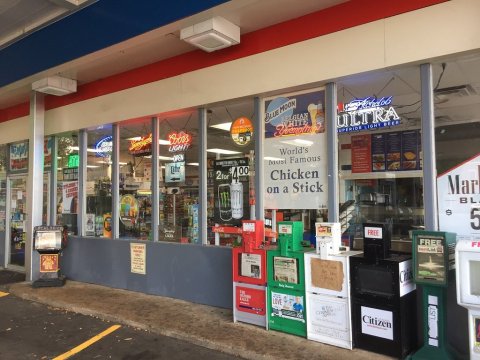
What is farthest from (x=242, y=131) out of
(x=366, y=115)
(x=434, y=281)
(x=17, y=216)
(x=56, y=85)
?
(x=17, y=216)

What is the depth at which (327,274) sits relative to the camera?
4.75 meters

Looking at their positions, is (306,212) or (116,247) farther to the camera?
(116,247)

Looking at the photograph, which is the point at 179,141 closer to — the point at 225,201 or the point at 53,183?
the point at 225,201

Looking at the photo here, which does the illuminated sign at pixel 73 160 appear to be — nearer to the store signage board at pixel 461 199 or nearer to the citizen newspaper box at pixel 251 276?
the citizen newspaper box at pixel 251 276

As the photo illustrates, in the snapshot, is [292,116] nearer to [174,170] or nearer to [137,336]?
[174,170]

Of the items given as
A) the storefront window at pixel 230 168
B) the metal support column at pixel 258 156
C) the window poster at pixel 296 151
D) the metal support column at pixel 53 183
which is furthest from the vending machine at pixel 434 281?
the metal support column at pixel 53 183

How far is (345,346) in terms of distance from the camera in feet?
15.1

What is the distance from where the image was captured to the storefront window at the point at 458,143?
444 cm

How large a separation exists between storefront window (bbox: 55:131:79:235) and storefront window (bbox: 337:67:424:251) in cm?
592

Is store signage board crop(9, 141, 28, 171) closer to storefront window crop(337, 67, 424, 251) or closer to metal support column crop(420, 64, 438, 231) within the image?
storefront window crop(337, 67, 424, 251)

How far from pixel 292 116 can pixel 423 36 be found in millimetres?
1890

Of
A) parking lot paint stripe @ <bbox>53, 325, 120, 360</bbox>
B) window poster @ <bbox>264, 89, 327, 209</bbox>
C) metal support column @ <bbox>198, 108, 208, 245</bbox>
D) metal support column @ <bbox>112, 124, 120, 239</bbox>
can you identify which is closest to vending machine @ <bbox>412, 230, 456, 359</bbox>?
window poster @ <bbox>264, 89, 327, 209</bbox>

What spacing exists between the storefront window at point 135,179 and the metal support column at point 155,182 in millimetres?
122

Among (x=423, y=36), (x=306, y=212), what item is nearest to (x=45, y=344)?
(x=306, y=212)
